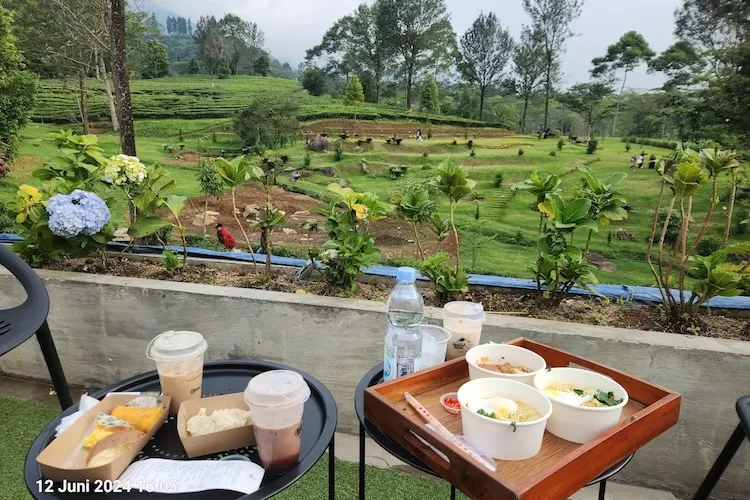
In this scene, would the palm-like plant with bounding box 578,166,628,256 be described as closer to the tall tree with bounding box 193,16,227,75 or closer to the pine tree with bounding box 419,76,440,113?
the pine tree with bounding box 419,76,440,113

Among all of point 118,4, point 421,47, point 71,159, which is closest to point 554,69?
point 421,47

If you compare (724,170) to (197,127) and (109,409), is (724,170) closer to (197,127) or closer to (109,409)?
(109,409)

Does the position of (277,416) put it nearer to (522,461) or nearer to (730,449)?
(522,461)

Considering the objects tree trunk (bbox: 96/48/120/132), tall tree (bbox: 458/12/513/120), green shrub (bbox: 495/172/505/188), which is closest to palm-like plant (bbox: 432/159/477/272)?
green shrub (bbox: 495/172/505/188)

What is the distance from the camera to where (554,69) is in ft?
30.3

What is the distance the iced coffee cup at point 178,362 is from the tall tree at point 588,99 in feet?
32.1

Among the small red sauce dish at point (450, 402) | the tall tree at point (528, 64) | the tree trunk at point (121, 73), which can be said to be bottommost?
the small red sauce dish at point (450, 402)

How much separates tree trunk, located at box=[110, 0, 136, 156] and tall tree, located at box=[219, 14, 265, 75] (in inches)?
599

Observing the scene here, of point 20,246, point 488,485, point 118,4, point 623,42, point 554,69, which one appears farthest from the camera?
point 554,69

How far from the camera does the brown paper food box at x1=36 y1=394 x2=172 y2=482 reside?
2.11 ft

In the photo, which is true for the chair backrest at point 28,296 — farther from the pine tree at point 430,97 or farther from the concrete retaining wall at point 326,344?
the pine tree at point 430,97

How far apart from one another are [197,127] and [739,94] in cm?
747

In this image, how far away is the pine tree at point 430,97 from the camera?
40.3 ft

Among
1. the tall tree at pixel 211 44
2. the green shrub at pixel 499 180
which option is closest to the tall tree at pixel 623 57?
the green shrub at pixel 499 180
